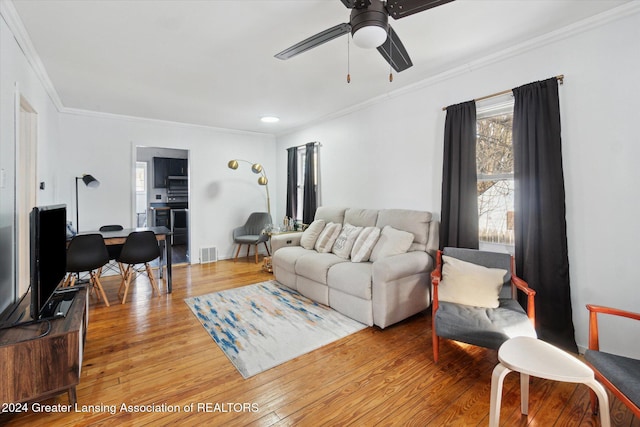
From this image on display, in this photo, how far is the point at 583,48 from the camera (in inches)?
89.9

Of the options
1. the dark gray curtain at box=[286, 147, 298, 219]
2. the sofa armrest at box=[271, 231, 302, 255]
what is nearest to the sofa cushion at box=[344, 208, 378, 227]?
the sofa armrest at box=[271, 231, 302, 255]

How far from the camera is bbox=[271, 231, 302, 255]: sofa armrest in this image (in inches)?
168

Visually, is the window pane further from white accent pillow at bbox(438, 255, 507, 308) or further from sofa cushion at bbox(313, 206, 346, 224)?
sofa cushion at bbox(313, 206, 346, 224)

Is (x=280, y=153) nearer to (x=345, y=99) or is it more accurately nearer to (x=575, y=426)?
(x=345, y=99)

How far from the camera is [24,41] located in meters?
2.37

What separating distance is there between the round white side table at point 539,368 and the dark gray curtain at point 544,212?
1029mm

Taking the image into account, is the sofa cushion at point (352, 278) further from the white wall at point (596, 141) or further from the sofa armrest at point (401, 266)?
the white wall at point (596, 141)

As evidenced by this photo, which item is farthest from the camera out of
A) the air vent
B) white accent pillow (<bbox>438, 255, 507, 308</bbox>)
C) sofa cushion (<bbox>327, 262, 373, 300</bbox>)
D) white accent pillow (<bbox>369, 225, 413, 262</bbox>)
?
the air vent

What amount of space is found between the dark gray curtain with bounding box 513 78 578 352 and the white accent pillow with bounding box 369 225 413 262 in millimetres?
990

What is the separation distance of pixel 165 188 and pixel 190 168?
9.13 ft

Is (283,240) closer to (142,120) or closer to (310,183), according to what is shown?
(310,183)

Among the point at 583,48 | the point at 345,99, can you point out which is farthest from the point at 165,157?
the point at 583,48

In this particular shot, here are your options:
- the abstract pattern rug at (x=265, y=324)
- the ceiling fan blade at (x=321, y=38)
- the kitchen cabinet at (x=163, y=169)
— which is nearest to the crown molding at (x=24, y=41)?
the ceiling fan blade at (x=321, y=38)

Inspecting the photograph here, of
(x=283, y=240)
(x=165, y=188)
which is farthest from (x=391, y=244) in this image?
(x=165, y=188)
